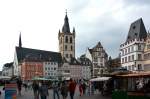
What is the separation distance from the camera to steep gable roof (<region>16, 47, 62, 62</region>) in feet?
482

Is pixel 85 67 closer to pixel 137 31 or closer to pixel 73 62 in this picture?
pixel 73 62

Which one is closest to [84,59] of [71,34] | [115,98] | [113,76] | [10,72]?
[71,34]

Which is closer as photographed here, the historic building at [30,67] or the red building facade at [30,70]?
the red building facade at [30,70]

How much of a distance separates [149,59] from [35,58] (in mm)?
70737

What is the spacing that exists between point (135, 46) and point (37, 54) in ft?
225

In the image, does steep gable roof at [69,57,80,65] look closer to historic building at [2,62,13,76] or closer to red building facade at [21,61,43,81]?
red building facade at [21,61,43,81]

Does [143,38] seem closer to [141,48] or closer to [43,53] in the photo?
[141,48]

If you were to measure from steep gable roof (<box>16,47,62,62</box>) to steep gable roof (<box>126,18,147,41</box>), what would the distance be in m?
61.3

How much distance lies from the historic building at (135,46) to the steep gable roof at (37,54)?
6097cm

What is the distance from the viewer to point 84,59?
537 feet

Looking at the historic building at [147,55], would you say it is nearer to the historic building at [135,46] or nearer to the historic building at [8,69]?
the historic building at [135,46]

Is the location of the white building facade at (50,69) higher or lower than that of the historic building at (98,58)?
lower

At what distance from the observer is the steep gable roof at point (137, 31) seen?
8885cm

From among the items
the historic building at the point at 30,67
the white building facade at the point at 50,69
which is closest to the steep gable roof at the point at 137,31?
the historic building at the point at 30,67
